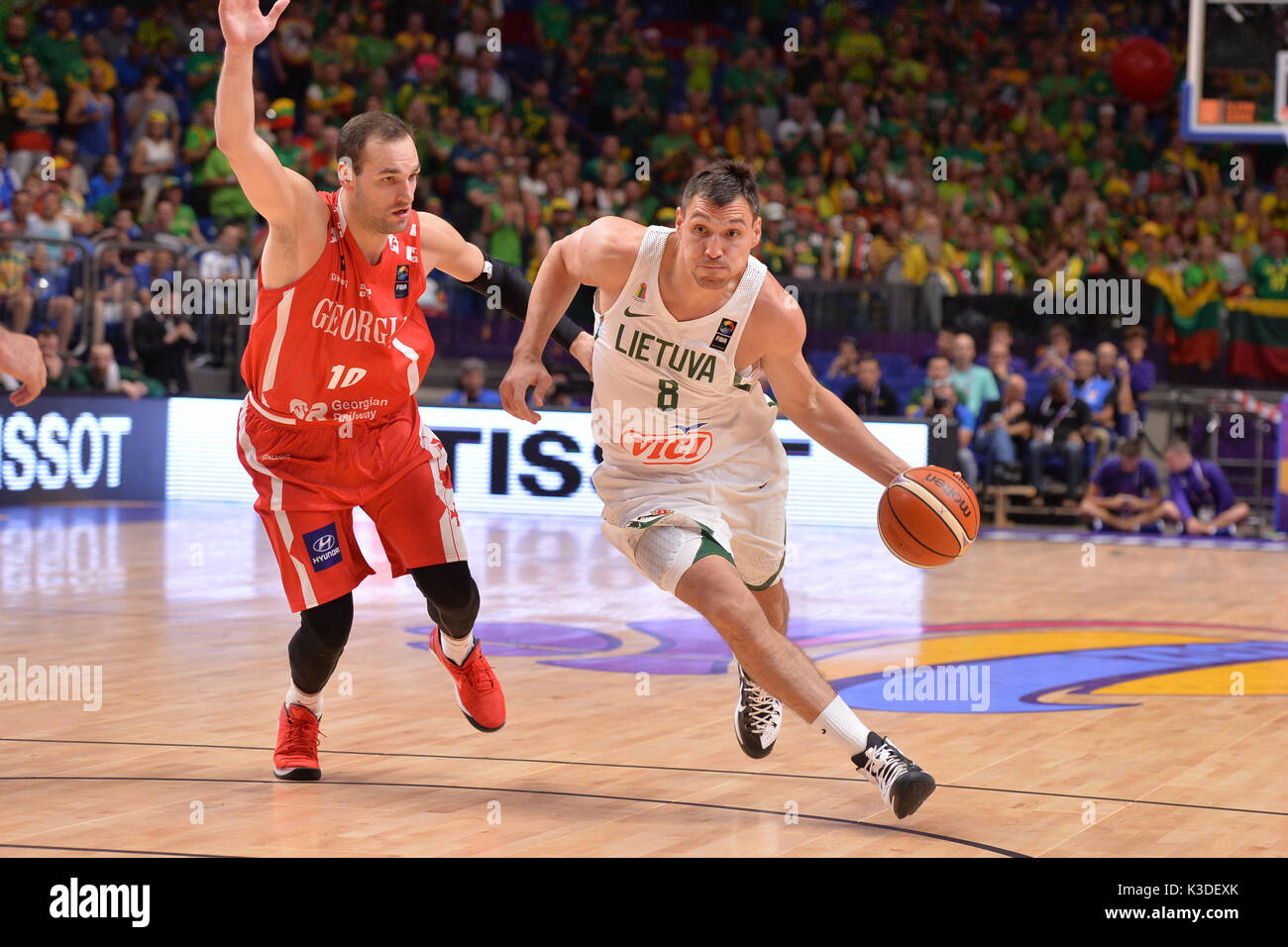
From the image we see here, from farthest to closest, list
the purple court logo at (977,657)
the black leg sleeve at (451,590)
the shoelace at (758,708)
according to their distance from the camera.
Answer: the purple court logo at (977,657) → the shoelace at (758,708) → the black leg sleeve at (451,590)

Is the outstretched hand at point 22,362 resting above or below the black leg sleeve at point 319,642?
above

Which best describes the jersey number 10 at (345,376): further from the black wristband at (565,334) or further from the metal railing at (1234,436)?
the metal railing at (1234,436)

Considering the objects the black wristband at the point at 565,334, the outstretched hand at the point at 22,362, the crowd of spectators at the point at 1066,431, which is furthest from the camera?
the crowd of spectators at the point at 1066,431

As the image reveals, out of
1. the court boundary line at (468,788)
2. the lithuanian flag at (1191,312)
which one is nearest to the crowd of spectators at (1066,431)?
the lithuanian flag at (1191,312)

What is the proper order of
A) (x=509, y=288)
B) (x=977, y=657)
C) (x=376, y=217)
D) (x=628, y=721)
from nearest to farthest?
(x=376, y=217) → (x=509, y=288) → (x=628, y=721) → (x=977, y=657)

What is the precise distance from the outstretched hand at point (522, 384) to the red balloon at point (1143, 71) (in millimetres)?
15800

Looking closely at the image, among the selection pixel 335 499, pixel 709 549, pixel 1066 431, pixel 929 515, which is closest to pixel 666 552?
pixel 709 549

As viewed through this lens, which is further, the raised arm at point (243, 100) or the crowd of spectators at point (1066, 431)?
the crowd of spectators at point (1066, 431)

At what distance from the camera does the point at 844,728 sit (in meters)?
4.55

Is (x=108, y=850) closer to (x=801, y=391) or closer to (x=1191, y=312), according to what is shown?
(x=801, y=391)

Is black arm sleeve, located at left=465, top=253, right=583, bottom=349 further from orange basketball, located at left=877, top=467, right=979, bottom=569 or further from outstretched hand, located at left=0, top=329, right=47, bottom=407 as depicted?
outstretched hand, located at left=0, top=329, right=47, bottom=407

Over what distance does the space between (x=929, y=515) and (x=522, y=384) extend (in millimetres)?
1377

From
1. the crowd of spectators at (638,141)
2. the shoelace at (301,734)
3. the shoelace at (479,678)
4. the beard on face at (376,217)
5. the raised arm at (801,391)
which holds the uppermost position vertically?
the crowd of spectators at (638,141)

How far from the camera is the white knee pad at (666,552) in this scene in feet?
15.7
